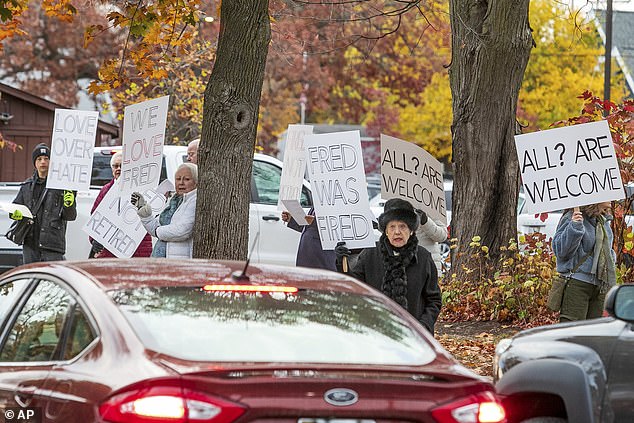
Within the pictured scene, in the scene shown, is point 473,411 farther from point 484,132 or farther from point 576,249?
point 484,132

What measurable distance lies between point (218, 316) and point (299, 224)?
6.78 m

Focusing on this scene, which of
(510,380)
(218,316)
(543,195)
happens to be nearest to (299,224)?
(543,195)

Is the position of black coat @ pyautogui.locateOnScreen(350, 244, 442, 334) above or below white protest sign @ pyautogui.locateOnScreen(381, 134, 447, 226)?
below

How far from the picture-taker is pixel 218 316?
527cm

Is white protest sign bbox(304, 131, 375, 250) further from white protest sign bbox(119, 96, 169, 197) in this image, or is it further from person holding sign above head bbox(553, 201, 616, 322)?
person holding sign above head bbox(553, 201, 616, 322)

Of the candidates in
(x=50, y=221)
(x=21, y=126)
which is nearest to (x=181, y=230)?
(x=50, y=221)

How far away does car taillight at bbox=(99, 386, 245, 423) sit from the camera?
4.58 metres

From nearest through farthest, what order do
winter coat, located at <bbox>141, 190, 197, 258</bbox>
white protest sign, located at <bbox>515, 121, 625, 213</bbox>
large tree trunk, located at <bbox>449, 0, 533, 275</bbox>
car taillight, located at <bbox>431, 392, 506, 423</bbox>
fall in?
car taillight, located at <bbox>431, 392, 506, 423</bbox> → winter coat, located at <bbox>141, 190, 197, 258</bbox> → white protest sign, located at <bbox>515, 121, 625, 213</bbox> → large tree trunk, located at <bbox>449, 0, 533, 275</bbox>

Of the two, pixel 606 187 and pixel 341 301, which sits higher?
pixel 606 187

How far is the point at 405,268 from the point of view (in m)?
8.59

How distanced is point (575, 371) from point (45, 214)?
8693 millimetres

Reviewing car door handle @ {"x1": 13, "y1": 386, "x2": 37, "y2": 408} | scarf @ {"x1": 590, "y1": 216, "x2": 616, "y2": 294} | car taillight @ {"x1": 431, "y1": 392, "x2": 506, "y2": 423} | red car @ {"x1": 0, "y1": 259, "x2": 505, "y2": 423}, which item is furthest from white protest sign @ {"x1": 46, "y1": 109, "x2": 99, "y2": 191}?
car taillight @ {"x1": 431, "y1": 392, "x2": 506, "y2": 423}

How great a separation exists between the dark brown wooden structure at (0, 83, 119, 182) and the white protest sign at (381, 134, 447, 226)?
55.6ft

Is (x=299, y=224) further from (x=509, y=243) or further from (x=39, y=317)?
(x=39, y=317)
